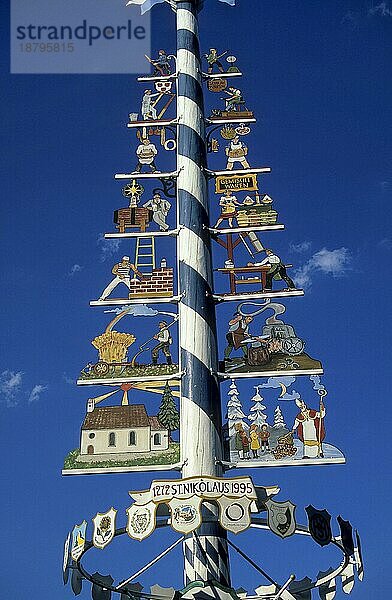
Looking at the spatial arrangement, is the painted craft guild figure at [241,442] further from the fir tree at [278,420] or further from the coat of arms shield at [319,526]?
the coat of arms shield at [319,526]

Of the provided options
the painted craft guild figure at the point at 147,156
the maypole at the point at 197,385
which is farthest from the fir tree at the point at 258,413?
the painted craft guild figure at the point at 147,156

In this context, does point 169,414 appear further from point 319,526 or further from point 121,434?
point 319,526

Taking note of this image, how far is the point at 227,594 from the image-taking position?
7176mm

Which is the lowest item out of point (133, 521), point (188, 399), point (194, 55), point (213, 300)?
point (133, 521)

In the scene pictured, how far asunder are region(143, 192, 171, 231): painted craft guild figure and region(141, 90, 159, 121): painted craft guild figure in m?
1.57

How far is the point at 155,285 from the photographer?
1003 cm

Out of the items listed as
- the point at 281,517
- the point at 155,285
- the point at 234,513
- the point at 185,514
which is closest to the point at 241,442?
the point at 281,517

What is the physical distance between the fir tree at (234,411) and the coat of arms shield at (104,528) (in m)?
2.01

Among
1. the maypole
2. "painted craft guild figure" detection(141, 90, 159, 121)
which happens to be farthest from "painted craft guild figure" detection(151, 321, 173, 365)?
"painted craft guild figure" detection(141, 90, 159, 121)

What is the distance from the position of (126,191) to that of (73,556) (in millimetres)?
5312

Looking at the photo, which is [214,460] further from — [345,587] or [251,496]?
[345,587]

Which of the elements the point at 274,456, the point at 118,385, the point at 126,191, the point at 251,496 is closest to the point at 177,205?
the point at 126,191

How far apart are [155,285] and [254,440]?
2.33 metres

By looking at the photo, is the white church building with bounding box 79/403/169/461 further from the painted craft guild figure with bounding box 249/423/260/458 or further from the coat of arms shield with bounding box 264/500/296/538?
the coat of arms shield with bounding box 264/500/296/538
